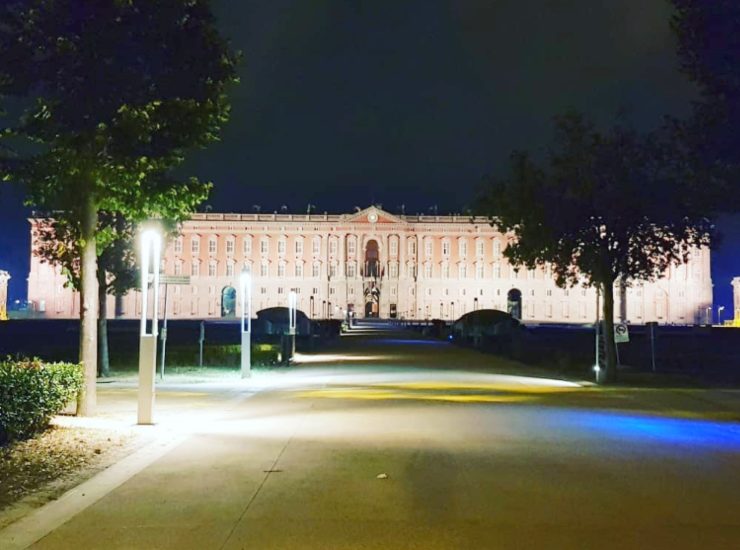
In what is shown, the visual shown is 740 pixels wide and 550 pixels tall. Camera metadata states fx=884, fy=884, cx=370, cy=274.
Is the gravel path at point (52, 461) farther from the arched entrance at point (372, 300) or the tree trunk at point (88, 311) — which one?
the arched entrance at point (372, 300)

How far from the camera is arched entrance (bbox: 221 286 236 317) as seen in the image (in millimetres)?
136125

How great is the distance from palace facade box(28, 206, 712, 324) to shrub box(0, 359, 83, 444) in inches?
4871

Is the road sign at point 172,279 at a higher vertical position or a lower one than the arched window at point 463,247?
lower

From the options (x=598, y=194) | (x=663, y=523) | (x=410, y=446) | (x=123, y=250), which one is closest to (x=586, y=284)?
(x=598, y=194)

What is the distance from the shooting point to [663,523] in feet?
25.2

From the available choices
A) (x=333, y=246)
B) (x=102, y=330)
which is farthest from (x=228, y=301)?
(x=102, y=330)

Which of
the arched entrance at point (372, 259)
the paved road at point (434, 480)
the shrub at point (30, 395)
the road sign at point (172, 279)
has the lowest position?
the paved road at point (434, 480)

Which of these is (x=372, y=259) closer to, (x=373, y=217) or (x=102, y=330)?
(x=373, y=217)

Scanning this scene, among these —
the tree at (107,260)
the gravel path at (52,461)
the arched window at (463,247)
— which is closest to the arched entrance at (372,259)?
the arched window at (463,247)

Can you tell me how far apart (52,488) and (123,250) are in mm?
20450

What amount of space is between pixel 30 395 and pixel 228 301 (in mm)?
126275

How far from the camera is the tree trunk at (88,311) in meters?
15.2

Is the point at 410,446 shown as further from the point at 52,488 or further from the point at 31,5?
the point at 31,5

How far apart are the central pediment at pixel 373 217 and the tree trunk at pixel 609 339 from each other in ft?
371
